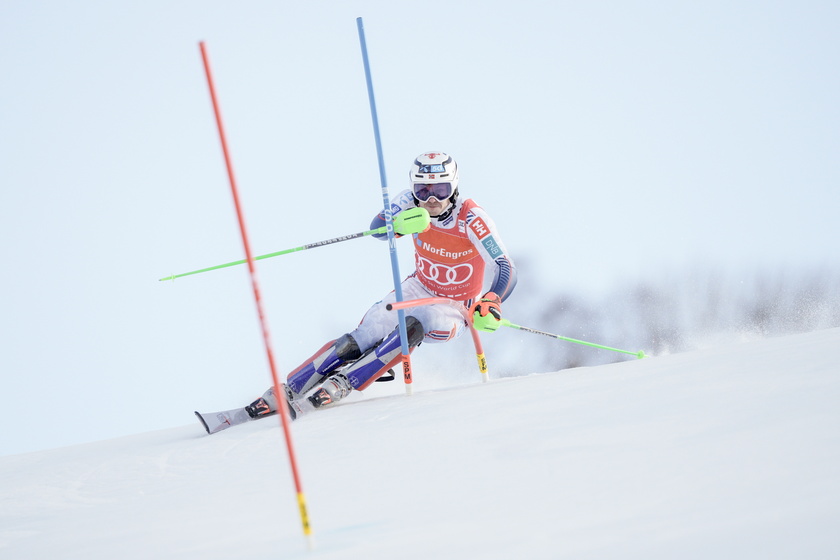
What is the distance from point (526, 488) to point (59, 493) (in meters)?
2.53

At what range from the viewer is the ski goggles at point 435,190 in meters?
5.26

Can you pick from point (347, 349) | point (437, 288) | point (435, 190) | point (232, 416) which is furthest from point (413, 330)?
point (232, 416)

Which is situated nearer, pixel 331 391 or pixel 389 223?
pixel 331 391

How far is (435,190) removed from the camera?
5.27m

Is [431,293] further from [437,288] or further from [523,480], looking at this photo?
[523,480]

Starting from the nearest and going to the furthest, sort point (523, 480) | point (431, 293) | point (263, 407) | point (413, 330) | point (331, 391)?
point (523, 480), point (331, 391), point (263, 407), point (413, 330), point (431, 293)

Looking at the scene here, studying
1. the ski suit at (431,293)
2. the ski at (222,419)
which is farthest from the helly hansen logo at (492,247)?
the ski at (222,419)

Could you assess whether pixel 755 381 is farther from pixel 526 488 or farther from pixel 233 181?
pixel 233 181

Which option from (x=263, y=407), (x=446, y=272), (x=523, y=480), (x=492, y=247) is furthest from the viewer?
(x=446, y=272)

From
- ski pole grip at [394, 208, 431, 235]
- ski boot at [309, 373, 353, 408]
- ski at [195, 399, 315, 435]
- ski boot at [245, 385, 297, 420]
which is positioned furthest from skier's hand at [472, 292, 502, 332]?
ski boot at [245, 385, 297, 420]

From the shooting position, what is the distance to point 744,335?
27.8ft

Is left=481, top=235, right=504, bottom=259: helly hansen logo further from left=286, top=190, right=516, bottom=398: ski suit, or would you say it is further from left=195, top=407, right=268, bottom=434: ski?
left=195, top=407, right=268, bottom=434: ski

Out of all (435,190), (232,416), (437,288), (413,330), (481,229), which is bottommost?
(232,416)

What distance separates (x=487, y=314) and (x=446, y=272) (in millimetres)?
738
